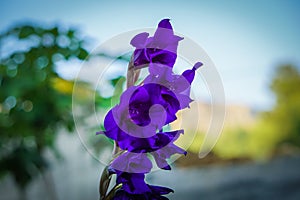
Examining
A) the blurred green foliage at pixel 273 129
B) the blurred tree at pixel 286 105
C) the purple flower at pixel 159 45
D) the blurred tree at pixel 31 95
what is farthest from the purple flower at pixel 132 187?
the blurred tree at pixel 286 105

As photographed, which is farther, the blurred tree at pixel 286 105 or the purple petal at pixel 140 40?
the blurred tree at pixel 286 105

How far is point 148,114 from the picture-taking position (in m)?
0.30

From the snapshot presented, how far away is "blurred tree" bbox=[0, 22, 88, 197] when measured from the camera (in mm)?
988

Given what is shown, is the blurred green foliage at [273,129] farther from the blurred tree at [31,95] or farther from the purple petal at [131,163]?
the purple petal at [131,163]

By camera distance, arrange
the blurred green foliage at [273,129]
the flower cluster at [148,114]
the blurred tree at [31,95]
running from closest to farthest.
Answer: the flower cluster at [148,114], the blurred tree at [31,95], the blurred green foliage at [273,129]

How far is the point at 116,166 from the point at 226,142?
10.9 ft

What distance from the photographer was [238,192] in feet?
8.08

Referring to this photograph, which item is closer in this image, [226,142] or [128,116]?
[128,116]

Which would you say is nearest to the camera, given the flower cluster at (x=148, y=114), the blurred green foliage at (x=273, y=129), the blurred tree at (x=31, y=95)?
the flower cluster at (x=148, y=114)

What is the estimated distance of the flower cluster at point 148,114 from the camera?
301 millimetres

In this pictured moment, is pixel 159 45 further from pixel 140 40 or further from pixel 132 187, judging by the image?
pixel 132 187

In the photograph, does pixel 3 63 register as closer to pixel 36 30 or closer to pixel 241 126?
pixel 36 30

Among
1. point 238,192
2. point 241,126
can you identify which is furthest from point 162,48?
point 241,126

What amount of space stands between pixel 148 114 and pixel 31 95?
88 cm
